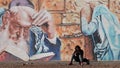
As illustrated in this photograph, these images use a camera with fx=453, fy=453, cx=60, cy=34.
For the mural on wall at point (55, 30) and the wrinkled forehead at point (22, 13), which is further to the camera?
the wrinkled forehead at point (22, 13)

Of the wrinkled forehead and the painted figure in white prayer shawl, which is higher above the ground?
the wrinkled forehead

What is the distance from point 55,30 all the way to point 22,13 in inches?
63.2

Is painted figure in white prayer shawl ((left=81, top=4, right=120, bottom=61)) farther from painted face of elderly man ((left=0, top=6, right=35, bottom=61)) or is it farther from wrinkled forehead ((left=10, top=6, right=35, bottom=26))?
painted face of elderly man ((left=0, top=6, right=35, bottom=61))

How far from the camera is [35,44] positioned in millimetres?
19312

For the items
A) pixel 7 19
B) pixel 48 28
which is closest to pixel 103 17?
pixel 48 28

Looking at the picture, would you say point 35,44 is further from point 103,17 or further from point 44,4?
point 103,17

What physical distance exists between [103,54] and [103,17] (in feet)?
5.29

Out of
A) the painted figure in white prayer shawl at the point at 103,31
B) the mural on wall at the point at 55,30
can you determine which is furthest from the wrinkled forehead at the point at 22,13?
the painted figure in white prayer shawl at the point at 103,31

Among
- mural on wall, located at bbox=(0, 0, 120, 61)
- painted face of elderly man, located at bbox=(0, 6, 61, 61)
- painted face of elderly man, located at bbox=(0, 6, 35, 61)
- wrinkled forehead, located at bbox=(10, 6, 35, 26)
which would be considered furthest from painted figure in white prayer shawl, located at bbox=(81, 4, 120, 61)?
painted face of elderly man, located at bbox=(0, 6, 35, 61)

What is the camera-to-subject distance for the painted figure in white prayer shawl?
1939cm

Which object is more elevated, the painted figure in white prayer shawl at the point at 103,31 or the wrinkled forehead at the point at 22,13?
the wrinkled forehead at the point at 22,13

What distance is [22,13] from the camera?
1950 cm

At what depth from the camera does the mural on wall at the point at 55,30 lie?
63.3 feet

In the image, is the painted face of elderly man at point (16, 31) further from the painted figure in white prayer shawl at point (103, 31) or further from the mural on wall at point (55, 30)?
the painted figure in white prayer shawl at point (103, 31)
